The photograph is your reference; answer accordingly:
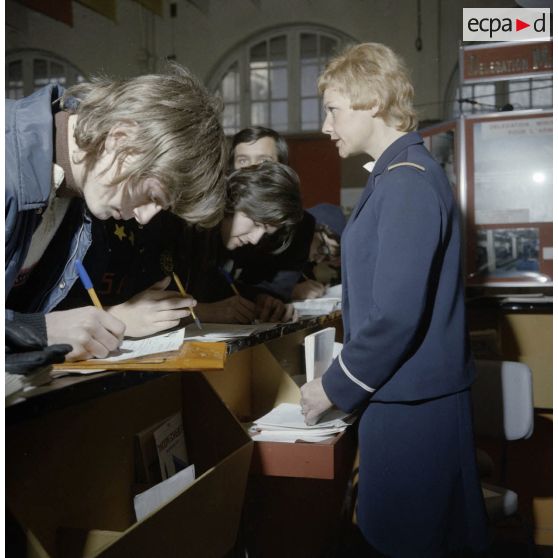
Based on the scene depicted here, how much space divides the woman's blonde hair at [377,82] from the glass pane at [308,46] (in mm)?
5794

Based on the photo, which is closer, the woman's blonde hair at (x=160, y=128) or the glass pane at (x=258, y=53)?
the woman's blonde hair at (x=160, y=128)

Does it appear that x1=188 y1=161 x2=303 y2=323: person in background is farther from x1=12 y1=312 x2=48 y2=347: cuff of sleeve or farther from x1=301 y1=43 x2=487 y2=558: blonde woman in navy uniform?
x1=12 y1=312 x2=48 y2=347: cuff of sleeve

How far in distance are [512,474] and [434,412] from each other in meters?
1.58

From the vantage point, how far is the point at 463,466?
1.28 metres

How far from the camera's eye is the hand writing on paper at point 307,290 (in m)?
2.45

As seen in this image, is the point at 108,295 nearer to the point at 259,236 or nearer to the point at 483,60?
the point at 259,236

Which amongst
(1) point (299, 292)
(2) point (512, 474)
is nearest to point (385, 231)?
(1) point (299, 292)

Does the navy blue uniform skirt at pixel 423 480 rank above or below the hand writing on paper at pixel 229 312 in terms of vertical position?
below

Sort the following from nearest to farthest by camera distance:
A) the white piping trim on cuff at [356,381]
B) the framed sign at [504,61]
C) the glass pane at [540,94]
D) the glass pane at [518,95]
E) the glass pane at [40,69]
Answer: the white piping trim on cuff at [356,381], the framed sign at [504,61], the glass pane at [540,94], the glass pane at [518,95], the glass pane at [40,69]

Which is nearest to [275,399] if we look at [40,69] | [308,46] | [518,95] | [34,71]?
[518,95]

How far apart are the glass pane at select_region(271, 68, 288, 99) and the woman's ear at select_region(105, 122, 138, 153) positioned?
6319 mm

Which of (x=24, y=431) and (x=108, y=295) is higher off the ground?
(x=108, y=295)

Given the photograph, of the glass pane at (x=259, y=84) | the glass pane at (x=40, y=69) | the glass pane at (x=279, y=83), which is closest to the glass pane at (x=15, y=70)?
the glass pane at (x=40, y=69)

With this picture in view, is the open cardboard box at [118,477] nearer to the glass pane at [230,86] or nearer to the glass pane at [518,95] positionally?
the glass pane at [518,95]
